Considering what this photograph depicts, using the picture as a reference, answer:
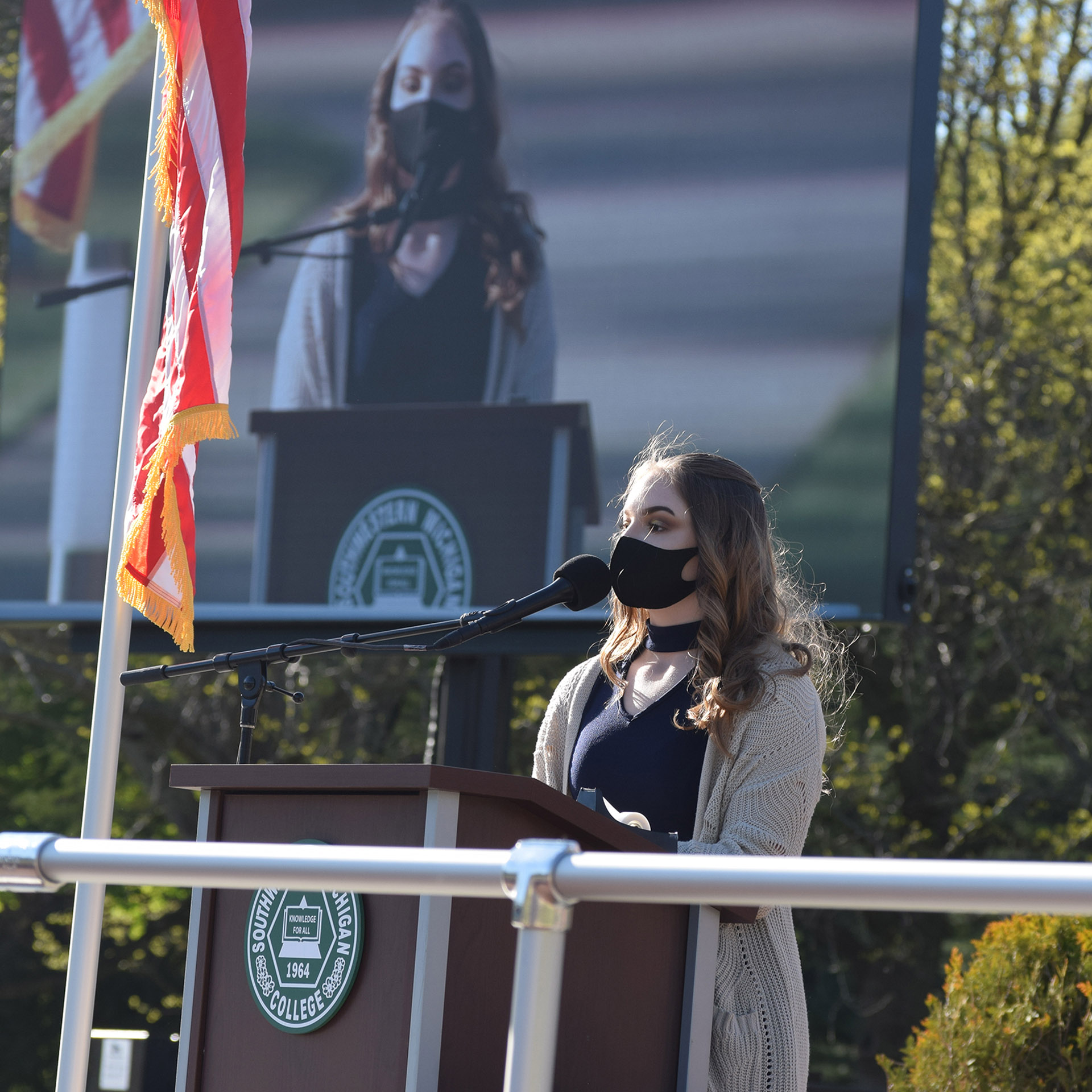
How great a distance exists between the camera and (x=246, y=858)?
134cm

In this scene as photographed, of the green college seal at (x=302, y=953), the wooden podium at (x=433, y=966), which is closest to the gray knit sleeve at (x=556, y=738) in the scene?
the wooden podium at (x=433, y=966)

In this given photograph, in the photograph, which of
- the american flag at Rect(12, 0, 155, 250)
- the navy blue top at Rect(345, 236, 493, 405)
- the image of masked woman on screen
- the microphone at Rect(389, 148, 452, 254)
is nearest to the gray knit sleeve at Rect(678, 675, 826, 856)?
the image of masked woman on screen

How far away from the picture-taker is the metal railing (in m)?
1.12

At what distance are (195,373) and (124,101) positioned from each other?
3022 millimetres

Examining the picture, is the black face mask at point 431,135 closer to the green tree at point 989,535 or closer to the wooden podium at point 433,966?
the wooden podium at point 433,966

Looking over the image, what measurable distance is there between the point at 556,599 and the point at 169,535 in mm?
1215

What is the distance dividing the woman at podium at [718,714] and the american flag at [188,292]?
90 centimetres

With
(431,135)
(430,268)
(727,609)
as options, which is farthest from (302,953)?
(431,135)

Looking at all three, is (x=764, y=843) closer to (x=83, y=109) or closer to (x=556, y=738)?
(x=556, y=738)

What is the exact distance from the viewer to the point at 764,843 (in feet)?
7.29

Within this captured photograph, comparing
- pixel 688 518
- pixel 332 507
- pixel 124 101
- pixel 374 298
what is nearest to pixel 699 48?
pixel 374 298

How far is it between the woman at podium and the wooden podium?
0.18m

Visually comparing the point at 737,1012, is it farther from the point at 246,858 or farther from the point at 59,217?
the point at 59,217

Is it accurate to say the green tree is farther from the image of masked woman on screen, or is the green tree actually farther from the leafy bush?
the leafy bush
